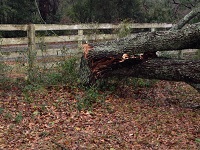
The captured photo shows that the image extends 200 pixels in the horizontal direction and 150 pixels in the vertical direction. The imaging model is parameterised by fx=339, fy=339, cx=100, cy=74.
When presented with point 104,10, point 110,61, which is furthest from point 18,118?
point 104,10

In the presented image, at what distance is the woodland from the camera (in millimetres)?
6191

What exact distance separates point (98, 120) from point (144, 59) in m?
2.32

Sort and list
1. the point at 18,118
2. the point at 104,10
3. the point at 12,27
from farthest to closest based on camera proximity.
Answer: the point at 104,10
the point at 12,27
the point at 18,118

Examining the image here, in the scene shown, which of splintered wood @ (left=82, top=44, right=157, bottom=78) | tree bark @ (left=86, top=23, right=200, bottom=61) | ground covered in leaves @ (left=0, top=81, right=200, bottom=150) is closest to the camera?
ground covered in leaves @ (left=0, top=81, right=200, bottom=150)

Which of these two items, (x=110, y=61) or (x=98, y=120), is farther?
(x=110, y=61)

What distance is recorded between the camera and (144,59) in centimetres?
862

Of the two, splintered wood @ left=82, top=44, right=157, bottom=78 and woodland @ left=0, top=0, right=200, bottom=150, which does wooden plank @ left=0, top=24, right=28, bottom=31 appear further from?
splintered wood @ left=82, top=44, right=157, bottom=78

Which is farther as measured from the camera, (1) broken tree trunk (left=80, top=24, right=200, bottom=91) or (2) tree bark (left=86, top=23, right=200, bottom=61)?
(1) broken tree trunk (left=80, top=24, right=200, bottom=91)

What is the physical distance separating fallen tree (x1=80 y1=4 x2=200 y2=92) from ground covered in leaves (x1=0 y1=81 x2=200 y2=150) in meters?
0.66

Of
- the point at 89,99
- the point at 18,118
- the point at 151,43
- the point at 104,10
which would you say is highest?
the point at 104,10

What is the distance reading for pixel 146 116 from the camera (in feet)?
24.8

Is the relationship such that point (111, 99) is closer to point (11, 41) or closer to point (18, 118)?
point (18, 118)

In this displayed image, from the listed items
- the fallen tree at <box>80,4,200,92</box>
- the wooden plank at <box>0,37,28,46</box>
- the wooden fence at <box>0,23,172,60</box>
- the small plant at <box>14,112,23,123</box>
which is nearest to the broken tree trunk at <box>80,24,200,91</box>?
the fallen tree at <box>80,4,200,92</box>

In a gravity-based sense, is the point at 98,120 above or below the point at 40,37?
below
